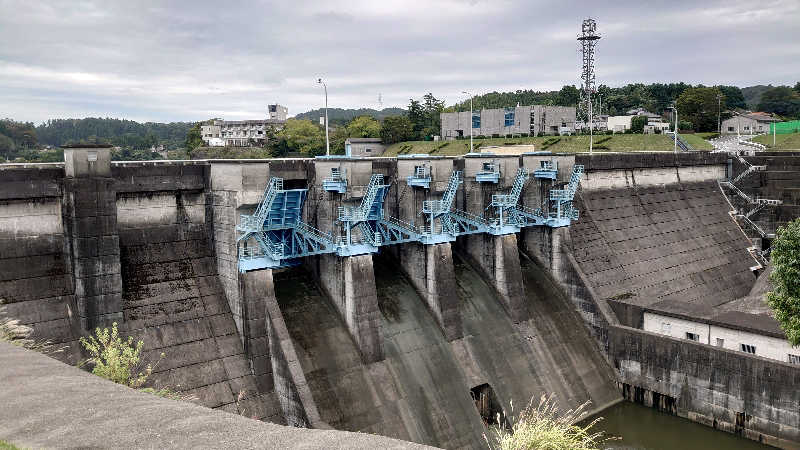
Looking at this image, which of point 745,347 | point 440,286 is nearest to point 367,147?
point 440,286

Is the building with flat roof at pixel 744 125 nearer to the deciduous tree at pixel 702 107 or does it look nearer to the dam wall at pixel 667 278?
the deciduous tree at pixel 702 107

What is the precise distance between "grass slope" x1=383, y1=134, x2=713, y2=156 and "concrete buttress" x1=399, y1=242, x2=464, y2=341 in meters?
43.7

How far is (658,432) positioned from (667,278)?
14.9 meters

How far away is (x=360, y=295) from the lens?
26484 mm

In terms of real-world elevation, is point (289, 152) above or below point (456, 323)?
above

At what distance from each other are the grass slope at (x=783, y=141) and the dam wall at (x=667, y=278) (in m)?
20.3

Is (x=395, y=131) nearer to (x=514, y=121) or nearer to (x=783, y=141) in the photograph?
(x=514, y=121)

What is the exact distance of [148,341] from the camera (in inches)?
920

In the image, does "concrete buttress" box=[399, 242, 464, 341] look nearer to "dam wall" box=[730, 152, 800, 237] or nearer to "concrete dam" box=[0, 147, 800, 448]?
"concrete dam" box=[0, 147, 800, 448]

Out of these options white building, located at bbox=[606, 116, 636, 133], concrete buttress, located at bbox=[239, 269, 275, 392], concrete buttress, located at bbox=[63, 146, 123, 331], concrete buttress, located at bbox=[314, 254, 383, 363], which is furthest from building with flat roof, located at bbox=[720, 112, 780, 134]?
concrete buttress, located at bbox=[63, 146, 123, 331]

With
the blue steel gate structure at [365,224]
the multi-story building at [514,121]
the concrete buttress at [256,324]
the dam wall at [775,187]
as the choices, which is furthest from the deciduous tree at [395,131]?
the concrete buttress at [256,324]

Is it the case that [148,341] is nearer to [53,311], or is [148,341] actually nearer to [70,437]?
[53,311]

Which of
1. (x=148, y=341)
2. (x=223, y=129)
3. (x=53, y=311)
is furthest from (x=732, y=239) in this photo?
(x=223, y=129)

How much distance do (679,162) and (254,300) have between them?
135ft
